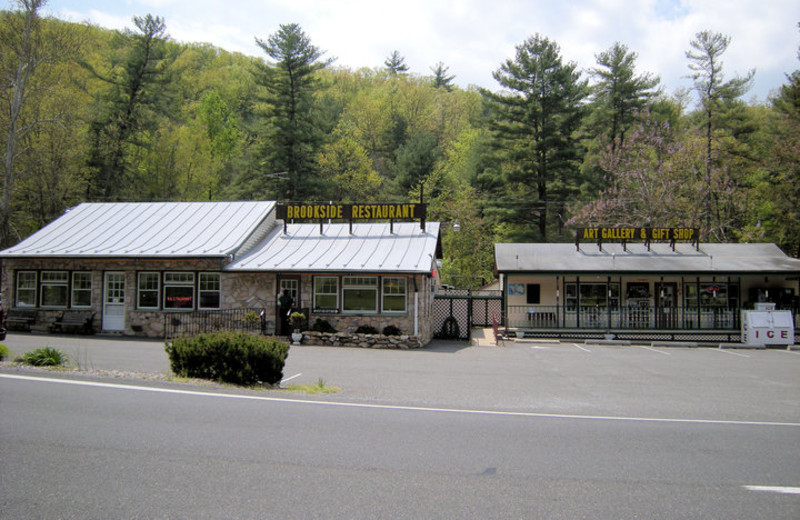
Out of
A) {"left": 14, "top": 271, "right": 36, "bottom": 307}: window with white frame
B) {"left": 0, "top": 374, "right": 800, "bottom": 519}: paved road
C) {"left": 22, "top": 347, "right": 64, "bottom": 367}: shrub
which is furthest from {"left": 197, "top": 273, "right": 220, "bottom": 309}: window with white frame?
{"left": 0, "top": 374, "right": 800, "bottom": 519}: paved road

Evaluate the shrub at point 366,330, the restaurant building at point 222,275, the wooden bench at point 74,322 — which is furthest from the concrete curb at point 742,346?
the wooden bench at point 74,322

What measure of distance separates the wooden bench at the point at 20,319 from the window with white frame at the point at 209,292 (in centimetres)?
680

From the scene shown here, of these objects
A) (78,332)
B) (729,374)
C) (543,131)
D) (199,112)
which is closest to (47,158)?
(78,332)

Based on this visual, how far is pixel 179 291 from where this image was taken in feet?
73.9

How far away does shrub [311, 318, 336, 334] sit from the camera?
20.9 metres

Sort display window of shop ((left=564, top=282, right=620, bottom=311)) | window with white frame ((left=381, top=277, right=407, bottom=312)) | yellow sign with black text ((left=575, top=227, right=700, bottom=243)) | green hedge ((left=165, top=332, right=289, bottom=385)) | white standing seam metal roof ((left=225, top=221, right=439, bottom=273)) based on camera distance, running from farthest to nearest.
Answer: yellow sign with black text ((left=575, top=227, right=700, bottom=243))
display window of shop ((left=564, top=282, right=620, bottom=311))
window with white frame ((left=381, top=277, right=407, bottom=312))
white standing seam metal roof ((left=225, top=221, right=439, bottom=273))
green hedge ((left=165, top=332, right=289, bottom=385))

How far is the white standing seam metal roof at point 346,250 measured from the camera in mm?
21188

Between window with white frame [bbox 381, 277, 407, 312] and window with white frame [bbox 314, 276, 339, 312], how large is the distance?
1.84 metres

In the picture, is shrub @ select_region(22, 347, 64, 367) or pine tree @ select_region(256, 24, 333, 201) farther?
pine tree @ select_region(256, 24, 333, 201)

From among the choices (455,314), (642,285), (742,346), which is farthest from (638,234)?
(455,314)

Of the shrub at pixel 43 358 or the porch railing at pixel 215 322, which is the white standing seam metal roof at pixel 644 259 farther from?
the shrub at pixel 43 358

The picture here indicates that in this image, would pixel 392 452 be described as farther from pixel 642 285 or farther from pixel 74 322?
pixel 642 285

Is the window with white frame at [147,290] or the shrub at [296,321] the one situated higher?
the window with white frame at [147,290]

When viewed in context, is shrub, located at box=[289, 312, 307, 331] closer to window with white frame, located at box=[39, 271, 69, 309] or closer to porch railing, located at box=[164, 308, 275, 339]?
porch railing, located at box=[164, 308, 275, 339]
